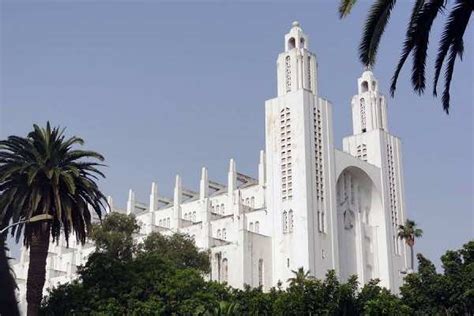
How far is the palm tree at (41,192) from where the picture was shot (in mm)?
37188

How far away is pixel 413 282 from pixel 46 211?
28824 millimetres

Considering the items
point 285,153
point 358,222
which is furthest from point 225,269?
point 358,222

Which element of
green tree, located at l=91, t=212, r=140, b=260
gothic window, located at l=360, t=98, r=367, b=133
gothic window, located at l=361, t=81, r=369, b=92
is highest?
gothic window, located at l=361, t=81, r=369, b=92

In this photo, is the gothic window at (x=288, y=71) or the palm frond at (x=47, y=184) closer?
the palm frond at (x=47, y=184)

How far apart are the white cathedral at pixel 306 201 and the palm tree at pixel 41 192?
3620cm

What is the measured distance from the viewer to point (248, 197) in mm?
93500

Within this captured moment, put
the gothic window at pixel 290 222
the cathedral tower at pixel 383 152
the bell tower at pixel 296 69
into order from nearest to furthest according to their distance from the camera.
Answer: the gothic window at pixel 290 222 < the bell tower at pixel 296 69 < the cathedral tower at pixel 383 152

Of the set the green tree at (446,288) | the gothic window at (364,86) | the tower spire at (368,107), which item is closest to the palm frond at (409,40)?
the green tree at (446,288)

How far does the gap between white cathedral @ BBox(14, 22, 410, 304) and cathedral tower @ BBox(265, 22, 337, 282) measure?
103 mm

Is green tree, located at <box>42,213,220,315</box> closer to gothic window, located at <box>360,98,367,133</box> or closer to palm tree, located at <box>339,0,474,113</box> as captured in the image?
palm tree, located at <box>339,0,474,113</box>

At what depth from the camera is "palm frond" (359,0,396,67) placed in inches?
728

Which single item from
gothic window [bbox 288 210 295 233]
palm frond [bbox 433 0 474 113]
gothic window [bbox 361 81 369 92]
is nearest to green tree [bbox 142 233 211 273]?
gothic window [bbox 288 210 295 233]

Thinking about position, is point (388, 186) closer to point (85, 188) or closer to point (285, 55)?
point (285, 55)

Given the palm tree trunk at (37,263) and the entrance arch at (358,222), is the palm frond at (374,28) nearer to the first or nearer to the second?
the palm tree trunk at (37,263)
